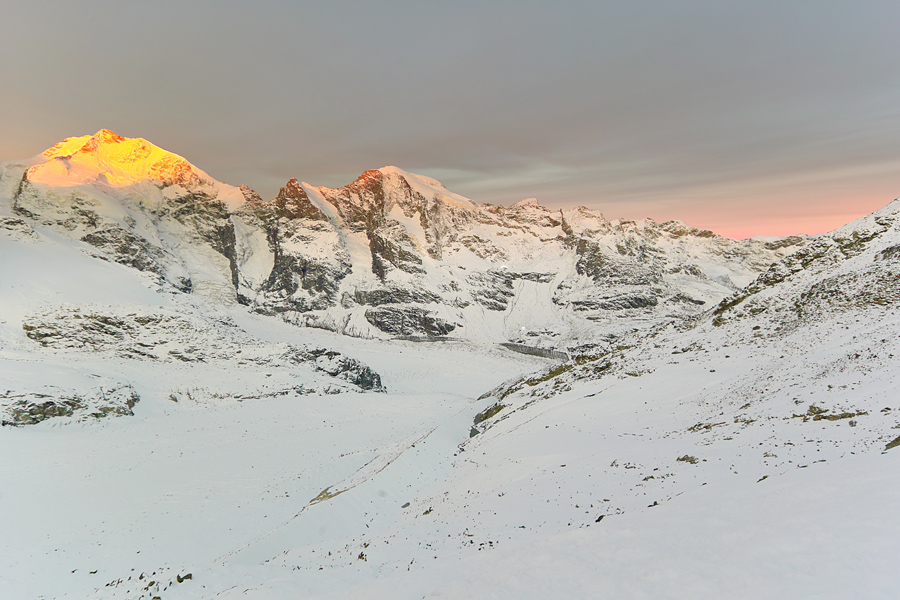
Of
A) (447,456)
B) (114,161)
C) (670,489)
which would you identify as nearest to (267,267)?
(114,161)

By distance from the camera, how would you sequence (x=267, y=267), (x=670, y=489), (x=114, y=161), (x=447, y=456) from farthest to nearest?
(x=267, y=267)
(x=114, y=161)
(x=447, y=456)
(x=670, y=489)

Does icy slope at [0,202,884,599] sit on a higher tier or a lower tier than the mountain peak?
lower

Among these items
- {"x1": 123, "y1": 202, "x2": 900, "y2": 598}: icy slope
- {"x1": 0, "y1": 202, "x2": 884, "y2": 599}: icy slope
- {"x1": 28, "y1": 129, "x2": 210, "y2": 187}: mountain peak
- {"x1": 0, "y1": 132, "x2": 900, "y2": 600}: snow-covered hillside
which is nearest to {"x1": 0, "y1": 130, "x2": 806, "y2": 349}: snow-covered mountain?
{"x1": 28, "y1": 129, "x2": 210, "y2": 187}: mountain peak

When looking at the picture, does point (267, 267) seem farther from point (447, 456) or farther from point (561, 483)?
point (561, 483)

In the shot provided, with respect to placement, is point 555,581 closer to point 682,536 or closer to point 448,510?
point 682,536

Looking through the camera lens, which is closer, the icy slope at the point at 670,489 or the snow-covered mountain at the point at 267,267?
the icy slope at the point at 670,489

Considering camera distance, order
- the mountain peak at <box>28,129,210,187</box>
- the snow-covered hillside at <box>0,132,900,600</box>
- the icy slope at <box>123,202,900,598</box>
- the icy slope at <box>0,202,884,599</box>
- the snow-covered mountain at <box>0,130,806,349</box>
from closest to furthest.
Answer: the icy slope at <box>123,202,900,598</box>, the icy slope at <box>0,202,884,599</box>, the snow-covered hillside at <box>0,132,900,600</box>, the snow-covered mountain at <box>0,130,806,349</box>, the mountain peak at <box>28,129,210,187</box>

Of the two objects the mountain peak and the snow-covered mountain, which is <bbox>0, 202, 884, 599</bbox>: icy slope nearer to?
the snow-covered mountain

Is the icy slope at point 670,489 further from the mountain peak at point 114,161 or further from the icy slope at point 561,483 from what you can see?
the mountain peak at point 114,161

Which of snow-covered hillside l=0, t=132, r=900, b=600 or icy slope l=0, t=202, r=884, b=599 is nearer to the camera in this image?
icy slope l=0, t=202, r=884, b=599

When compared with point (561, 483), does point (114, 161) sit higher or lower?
higher

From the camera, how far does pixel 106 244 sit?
452 ft

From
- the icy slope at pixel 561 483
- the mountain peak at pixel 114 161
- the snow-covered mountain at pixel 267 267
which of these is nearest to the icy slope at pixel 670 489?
the icy slope at pixel 561 483

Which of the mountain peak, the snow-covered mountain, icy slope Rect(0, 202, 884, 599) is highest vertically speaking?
the mountain peak
